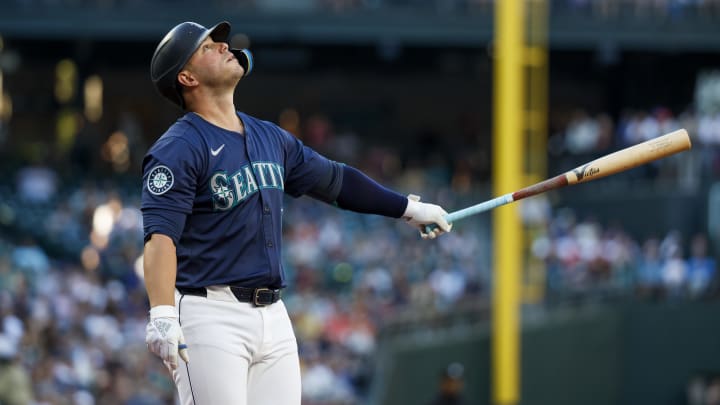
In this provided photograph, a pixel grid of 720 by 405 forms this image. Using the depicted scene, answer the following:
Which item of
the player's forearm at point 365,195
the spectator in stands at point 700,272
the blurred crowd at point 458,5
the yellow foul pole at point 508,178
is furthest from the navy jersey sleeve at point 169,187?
the blurred crowd at point 458,5

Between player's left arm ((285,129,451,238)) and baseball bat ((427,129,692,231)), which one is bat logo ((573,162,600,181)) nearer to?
baseball bat ((427,129,692,231))

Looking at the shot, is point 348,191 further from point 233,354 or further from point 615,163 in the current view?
point 615,163

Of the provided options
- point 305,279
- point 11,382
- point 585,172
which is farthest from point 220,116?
Result: point 305,279

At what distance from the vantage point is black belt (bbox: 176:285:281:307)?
4.39 m

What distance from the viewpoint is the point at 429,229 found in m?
4.88

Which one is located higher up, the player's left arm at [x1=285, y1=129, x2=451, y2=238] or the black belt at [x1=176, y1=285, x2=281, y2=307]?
the player's left arm at [x1=285, y1=129, x2=451, y2=238]

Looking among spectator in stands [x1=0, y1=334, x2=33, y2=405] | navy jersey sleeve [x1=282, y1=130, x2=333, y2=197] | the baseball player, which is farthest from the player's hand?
spectator in stands [x1=0, y1=334, x2=33, y2=405]

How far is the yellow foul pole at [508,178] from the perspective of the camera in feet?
43.3

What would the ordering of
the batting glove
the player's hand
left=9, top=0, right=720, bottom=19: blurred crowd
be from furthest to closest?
left=9, top=0, right=720, bottom=19: blurred crowd → the player's hand → the batting glove

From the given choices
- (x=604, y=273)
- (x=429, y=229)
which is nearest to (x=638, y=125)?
(x=604, y=273)

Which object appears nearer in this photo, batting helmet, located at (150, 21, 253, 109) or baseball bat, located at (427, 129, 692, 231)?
batting helmet, located at (150, 21, 253, 109)

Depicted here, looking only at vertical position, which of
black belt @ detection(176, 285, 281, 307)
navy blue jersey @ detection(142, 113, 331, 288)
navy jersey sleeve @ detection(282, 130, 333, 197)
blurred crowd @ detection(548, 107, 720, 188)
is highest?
blurred crowd @ detection(548, 107, 720, 188)

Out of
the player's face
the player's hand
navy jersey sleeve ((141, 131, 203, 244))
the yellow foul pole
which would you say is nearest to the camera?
navy jersey sleeve ((141, 131, 203, 244))

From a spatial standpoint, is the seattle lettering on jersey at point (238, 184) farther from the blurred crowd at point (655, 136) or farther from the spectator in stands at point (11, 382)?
the blurred crowd at point (655, 136)
